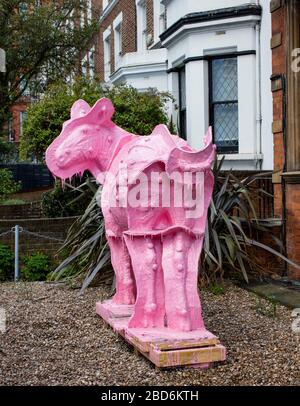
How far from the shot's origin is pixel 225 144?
35.9 feet

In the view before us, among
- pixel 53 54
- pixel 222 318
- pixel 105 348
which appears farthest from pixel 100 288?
pixel 53 54

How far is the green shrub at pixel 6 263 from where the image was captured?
9.59 m

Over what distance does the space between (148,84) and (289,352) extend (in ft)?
34.6

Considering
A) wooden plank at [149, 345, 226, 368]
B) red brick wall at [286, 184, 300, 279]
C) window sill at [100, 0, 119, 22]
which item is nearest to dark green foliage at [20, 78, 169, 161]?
red brick wall at [286, 184, 300, 279]

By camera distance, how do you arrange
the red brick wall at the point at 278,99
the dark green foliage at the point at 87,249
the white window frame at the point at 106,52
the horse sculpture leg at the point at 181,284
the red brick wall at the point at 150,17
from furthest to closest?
the white window frame at the point at 106,52, the red brick wall at the point at 150,17, the red brick wall at the point at 278,99, the dark green foliage at the point at 87,249, the horse sculpture leg at the point at 181,284

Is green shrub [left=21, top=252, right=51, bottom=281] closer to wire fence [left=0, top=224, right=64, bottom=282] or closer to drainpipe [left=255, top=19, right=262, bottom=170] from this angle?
wire fence [left=0, top=224, right=64, bottom=282]

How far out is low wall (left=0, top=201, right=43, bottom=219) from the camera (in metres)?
13.5

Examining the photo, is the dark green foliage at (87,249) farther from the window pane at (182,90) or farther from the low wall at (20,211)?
Result: the low wall at (20,211)

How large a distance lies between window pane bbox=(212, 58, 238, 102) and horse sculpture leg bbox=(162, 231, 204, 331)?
22.5 ft

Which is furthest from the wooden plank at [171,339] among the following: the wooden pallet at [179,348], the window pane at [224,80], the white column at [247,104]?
the window pane at [224,80]

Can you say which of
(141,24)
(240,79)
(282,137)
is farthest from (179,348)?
(141,24)

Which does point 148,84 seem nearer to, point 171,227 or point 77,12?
point 77,12

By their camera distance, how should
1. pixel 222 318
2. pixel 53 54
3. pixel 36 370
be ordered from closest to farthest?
pixel 36 370 < pixel 222 318 < pixel 53 54

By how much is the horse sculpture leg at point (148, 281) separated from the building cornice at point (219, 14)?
22.3ft
